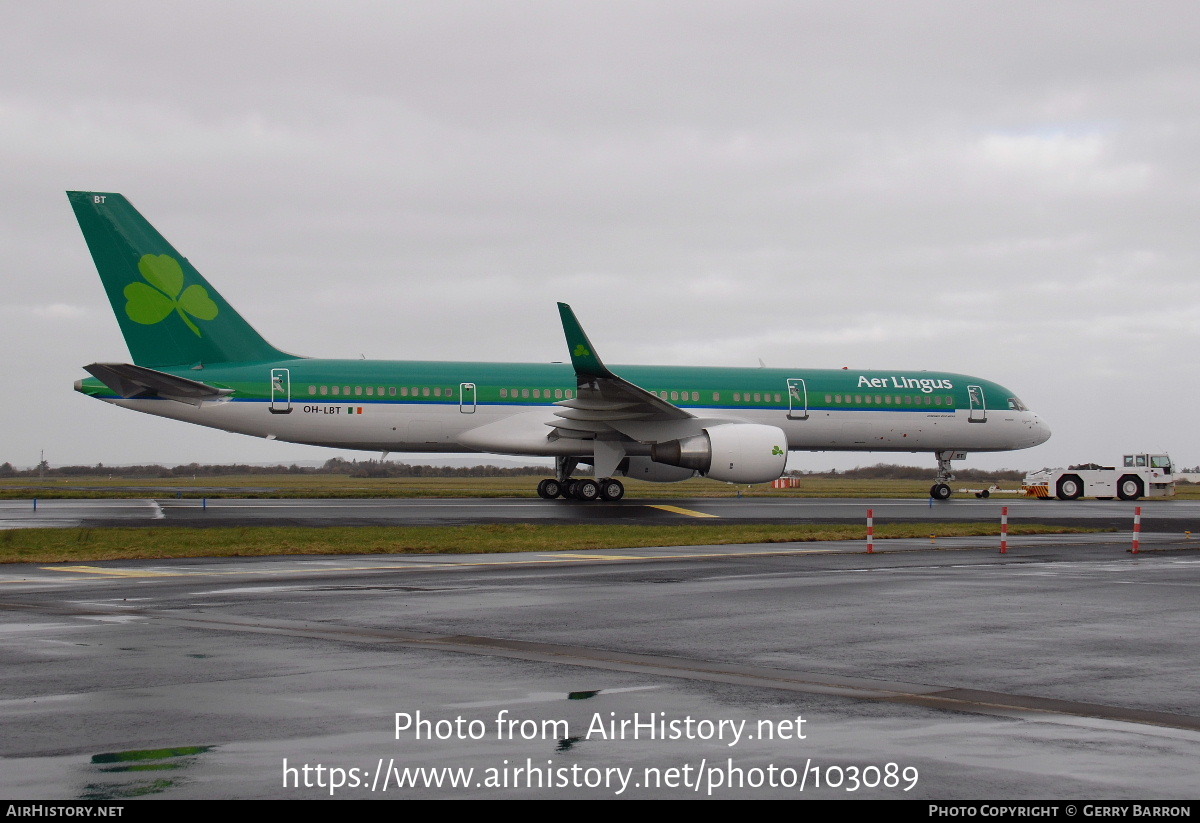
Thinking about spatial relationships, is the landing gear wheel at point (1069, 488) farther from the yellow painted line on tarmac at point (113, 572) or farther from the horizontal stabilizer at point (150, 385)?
the yellow painted line on tarmac at point (113, 572)

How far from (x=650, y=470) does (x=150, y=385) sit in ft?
48.0

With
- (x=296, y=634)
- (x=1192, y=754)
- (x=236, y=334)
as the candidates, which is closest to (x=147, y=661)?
(x=296, y=634)

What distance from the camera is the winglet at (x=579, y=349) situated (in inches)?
1238

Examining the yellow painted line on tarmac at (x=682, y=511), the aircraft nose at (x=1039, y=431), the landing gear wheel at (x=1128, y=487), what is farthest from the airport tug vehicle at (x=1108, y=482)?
the yellow painted line on tarmac at (x=682, y=511)

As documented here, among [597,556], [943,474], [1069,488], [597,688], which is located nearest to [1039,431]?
[943,474]

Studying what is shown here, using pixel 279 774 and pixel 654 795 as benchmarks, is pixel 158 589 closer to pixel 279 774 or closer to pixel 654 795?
pixel 279 774

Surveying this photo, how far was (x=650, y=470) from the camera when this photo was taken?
3650 centimetres

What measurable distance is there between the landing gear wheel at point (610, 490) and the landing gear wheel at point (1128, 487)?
25.2 metres

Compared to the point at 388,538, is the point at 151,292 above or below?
above

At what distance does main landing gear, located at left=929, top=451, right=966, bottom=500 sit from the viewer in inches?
1642

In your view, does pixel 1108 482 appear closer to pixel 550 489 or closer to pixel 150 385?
pixel 550 489

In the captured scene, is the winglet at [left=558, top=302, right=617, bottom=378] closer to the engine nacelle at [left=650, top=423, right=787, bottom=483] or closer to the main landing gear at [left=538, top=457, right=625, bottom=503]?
the engine nacelle at [left=650, top=423, right=787, bottom=483]

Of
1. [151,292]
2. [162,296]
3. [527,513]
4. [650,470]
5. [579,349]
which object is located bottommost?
[527,513]

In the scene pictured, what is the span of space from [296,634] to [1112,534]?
22.4 meters
